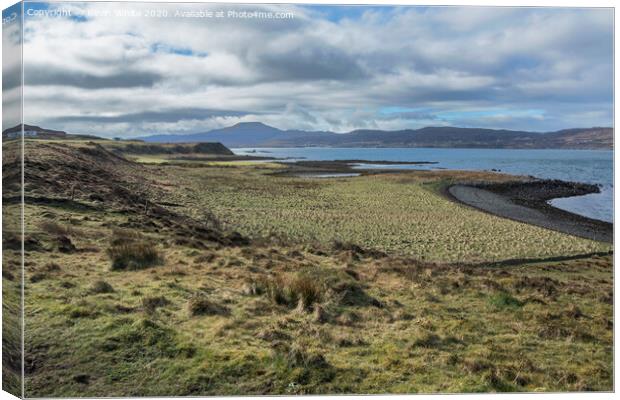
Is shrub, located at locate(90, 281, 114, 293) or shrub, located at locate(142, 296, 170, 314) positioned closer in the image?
shrub, located at locate(142, 296, 170, 314)

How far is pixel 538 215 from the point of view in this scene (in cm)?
1992

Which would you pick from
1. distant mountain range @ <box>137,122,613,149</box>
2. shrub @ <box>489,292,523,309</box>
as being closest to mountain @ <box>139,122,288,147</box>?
distant mountain range @ <box>137,122,613,149</box>

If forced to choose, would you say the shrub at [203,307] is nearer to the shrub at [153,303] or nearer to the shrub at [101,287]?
the shrub at [153,303]

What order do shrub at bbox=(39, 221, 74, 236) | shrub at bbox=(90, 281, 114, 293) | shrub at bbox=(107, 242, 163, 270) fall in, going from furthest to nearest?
shrub at bbox=(107, 242, 163, 270) < shrub at bbox=(39, 221, 74, 236) < shrub at bbox=(90, 281, 114, 293)

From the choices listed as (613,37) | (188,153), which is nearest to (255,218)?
(188,153)

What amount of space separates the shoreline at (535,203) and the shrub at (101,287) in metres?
10.3

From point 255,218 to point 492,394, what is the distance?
25.0ft

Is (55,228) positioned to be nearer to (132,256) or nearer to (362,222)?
(132,256)

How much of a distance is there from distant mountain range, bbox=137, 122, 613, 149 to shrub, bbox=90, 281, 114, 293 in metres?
2.40

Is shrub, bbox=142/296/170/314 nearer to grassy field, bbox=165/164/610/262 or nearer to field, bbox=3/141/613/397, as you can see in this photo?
field, bbox=3/141/613/397

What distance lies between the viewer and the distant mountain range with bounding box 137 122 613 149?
7551 millimetres

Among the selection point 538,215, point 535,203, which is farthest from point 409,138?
point 535,203

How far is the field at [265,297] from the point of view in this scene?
19.6ft

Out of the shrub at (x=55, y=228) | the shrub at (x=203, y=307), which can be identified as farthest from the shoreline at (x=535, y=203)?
the shrub at (x=55, y=228)
